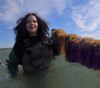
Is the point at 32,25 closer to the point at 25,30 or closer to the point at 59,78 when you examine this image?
the point at 25,30

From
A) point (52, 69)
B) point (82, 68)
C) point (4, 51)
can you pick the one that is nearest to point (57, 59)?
point (52, 69)

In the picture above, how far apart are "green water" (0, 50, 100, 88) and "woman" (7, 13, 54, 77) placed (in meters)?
0.24

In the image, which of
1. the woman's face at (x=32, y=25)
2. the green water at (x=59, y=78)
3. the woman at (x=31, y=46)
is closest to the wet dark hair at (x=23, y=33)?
the woman at (x=31, y=46)

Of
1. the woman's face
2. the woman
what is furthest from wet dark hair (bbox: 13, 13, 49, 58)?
the woman's face

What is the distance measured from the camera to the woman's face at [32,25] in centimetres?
920

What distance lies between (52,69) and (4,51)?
2.99 m

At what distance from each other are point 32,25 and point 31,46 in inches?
19.3

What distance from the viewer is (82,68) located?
8812 mm

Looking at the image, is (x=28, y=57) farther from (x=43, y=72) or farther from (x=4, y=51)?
(x=4, y=51)

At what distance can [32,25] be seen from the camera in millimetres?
9219

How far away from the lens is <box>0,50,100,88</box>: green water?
8820mm

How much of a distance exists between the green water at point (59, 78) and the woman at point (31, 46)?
24 cm

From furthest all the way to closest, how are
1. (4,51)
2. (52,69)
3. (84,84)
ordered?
(4,51), (52,69), (84,84)

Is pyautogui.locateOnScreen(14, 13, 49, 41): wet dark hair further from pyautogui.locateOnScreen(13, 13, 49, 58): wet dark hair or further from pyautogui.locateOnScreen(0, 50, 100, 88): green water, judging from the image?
pyautogui.locateOnScreen(0, 50, 100, 88): green water
